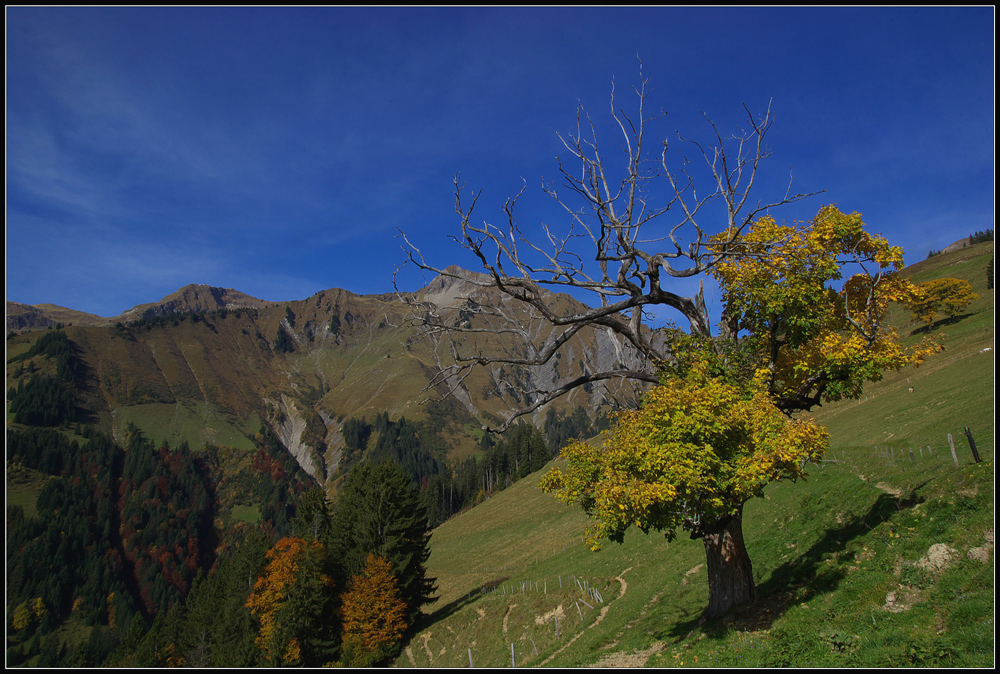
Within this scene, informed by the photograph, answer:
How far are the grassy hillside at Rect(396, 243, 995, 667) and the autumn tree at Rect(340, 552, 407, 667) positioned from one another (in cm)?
197

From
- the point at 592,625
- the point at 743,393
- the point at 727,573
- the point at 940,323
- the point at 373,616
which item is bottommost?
the point at 373,616

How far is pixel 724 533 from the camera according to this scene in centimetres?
1323

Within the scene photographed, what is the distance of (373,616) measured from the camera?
4300 centimetres

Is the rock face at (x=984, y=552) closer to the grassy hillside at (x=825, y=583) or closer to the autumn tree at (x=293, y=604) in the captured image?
the grassy hillside at (x=825, y=583)

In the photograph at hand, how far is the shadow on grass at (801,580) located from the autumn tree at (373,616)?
33.8m

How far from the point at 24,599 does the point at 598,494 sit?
215518mm

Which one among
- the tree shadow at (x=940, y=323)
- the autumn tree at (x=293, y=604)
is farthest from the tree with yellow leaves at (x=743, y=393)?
the tree shadow at (x=940, y=323)

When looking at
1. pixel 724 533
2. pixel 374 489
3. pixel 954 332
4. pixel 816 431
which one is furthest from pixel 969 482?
pixel 954 332

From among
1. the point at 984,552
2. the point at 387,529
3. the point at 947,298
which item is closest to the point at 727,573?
the point at 984,552

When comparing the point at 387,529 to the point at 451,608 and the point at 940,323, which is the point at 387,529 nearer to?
the point at 451,608

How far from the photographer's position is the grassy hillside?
975 cm

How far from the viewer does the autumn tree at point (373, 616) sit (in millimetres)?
41375

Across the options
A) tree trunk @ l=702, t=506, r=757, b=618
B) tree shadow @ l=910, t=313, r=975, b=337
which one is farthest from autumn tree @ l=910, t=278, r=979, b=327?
tree trunk @ l=702, t=506, r=757, b=618

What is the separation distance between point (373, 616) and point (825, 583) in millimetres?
40110
